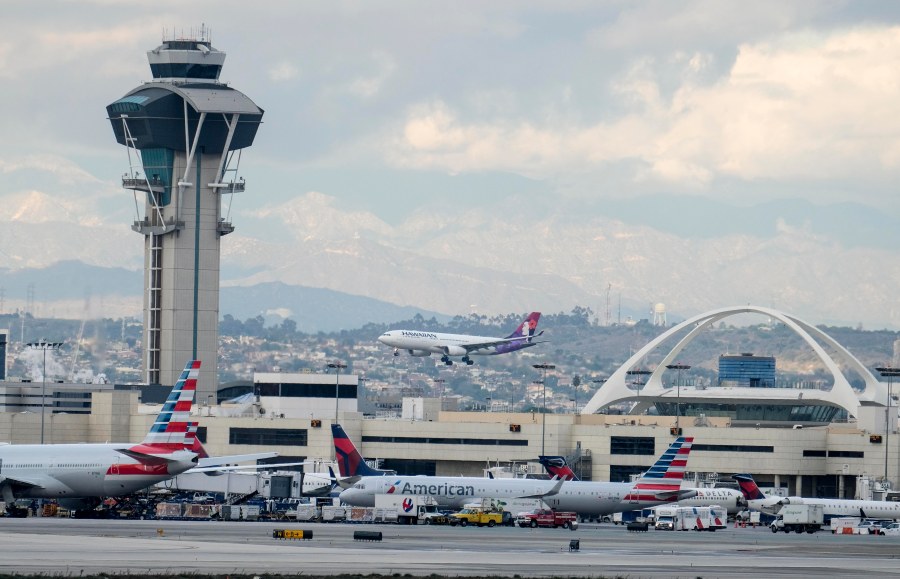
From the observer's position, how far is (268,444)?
18112 cm

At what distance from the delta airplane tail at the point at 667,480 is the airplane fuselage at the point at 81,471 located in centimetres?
3180

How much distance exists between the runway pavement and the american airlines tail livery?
3343 mm

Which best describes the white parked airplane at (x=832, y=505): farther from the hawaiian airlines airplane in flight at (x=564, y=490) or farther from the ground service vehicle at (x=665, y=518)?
the ground service vehicle at (x=665, y=518)

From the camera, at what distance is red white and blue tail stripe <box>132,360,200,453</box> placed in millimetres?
107500

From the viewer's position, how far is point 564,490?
119 metres

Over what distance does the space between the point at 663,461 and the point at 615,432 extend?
60.4 metres

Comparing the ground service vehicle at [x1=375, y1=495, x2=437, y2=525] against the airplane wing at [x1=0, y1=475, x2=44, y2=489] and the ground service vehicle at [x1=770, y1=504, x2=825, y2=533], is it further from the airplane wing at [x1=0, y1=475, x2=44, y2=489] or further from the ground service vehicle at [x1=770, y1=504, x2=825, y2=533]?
the ground service vehicle at [x1=770, y1=504, x2=825, y2=533]

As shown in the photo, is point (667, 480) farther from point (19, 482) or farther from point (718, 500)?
point (19, 482)

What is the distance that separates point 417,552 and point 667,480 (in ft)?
130

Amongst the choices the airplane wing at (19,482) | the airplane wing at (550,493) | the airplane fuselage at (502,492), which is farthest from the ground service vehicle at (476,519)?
the airplane wing at (19,482)

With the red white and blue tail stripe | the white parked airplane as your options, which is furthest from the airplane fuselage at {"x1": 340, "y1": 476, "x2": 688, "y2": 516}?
the white parked airplane

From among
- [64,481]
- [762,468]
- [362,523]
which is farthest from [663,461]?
[762,468]

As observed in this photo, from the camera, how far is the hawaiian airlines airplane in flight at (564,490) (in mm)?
118375

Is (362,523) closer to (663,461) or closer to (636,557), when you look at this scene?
(663,461)
